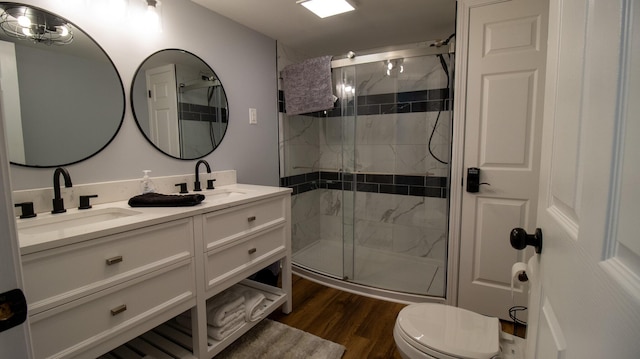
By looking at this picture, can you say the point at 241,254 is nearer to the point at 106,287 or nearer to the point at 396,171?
the point at 106,287

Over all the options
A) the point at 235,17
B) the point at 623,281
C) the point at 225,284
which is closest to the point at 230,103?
the point at 235,17

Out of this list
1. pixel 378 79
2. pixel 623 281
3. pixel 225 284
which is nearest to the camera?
pixel 623 281

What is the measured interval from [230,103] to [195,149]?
0.49 metres

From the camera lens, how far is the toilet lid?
3.57ft

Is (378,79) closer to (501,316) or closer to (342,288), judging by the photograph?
(342,288)

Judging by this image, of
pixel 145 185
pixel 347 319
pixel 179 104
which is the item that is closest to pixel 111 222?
pixel 145 185

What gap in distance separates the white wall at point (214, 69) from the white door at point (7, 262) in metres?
1.19

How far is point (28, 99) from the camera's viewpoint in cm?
128

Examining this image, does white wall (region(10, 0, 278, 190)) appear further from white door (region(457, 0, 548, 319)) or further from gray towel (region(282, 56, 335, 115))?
white door (region(457, 0, 548, 319))

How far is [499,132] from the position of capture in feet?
5.97

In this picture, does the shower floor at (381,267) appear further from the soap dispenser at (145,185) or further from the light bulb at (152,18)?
the light bulb at (152,18)

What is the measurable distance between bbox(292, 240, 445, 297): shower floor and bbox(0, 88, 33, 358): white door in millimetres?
2254

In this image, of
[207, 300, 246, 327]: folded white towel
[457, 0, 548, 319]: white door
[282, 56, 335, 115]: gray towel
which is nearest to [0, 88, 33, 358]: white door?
[207, 300, 246, 327]: folded white towel

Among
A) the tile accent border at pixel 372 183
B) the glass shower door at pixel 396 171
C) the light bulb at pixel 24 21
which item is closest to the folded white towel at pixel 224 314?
the glass shower door at pixel 396 171
